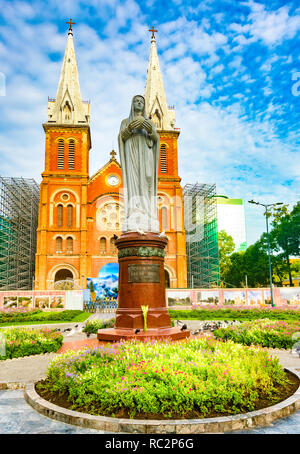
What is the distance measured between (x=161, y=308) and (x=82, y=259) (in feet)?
110

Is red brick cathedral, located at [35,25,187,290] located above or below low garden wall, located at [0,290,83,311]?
above

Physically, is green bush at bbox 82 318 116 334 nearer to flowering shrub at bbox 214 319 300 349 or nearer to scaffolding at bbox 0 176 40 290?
flowering shrub at bbox 214 319 300 349

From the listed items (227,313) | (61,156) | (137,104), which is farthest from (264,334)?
(61,156)

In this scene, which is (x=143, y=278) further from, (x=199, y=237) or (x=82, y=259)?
(x=199, y=237)

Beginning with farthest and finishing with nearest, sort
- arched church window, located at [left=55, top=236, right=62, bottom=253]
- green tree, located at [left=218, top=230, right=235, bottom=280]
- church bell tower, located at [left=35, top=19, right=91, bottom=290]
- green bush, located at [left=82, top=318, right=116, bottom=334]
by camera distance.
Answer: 1. green tree, located at [left=218, top=230, right=235, bottom=280]
2. arched church window, located at [left=55, top=236, right=62, bottom=253]
3. church bell tower, located at [left=35, top=19, right=91, bottom=290]
4. green bush, located at [left=82, top=318, right=116, bottom=334]

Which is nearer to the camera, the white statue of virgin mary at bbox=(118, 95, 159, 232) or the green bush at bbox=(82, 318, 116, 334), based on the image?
the white statue of virgin mary at bbox=(118, 95, 159, 232)

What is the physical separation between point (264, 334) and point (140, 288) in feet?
14.1

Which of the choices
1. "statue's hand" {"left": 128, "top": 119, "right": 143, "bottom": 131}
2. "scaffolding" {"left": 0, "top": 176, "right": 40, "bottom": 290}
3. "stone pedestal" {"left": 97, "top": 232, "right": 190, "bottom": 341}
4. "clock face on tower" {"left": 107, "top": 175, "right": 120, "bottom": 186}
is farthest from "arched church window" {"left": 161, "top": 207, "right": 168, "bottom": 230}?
"stone pedestal" {"left": 97, "top": 232, "right": 190, "bottom": 341}

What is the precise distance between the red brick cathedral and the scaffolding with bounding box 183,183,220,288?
7936mm

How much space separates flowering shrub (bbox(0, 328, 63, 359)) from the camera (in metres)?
8.97

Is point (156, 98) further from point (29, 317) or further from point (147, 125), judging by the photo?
point (147, 125)

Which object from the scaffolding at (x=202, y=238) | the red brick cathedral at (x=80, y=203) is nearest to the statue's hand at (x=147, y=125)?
the red brick cathedral at (x=80, y=203)

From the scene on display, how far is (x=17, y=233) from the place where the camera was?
47.9 meters

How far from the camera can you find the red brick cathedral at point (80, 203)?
41.3 meters
